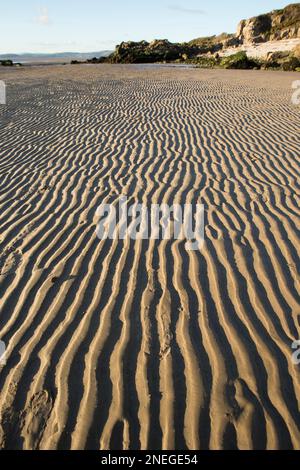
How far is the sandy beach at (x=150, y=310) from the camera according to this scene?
8.07ft

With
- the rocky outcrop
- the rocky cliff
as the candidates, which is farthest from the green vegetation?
the rocky outcrop

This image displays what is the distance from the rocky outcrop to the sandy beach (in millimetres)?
62343

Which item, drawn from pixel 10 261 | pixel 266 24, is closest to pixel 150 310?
pixel 10 261

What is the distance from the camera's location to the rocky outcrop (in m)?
60.3

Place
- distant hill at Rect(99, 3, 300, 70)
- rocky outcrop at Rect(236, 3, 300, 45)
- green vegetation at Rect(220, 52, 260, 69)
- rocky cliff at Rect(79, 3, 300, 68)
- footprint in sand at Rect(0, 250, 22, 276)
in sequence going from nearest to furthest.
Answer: footprint in sand at Rect(0, 250, 22, 276)
green vegetation at Rect(220, 52, 260, 69)
rocky cliff at Rect(79, 3, 300, 68)
distant hill at Rect(99, 3, 300, 70)
rocky outcrop at Rect(236, 3, 300, 45)

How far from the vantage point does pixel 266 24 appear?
65.5 m

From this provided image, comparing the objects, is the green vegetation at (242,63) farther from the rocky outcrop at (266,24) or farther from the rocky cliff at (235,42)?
the rocky outcrop at (266,24)

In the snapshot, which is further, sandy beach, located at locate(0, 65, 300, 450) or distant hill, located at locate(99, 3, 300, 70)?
distant hill, located at locate(99, 3, 300, 70)

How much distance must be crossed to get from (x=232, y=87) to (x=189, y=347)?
18090mm

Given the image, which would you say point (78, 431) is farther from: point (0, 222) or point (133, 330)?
point (0, 222)

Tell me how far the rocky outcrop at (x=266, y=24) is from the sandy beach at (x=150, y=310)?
62343 millimetres

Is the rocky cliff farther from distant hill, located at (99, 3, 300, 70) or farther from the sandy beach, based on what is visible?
the sandy beach

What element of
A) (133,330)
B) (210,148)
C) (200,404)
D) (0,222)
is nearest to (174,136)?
(210,148)

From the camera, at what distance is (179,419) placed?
2.46m
